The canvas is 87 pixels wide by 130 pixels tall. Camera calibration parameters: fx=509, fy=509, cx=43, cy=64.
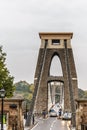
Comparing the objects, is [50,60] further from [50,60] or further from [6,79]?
[6,79]

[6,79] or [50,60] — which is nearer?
[6,79]

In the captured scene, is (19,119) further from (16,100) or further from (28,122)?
(28,122)

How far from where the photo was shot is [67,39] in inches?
4355

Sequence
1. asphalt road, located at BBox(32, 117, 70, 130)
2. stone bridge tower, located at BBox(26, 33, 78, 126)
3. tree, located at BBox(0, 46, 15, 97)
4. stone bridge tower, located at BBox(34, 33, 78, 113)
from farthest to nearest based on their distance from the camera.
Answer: stone bridge tower, located at BBox(34, 33, 78, 113) → stone bridge tower, located at BBox(26, 33, 78, 126) → tree, located at BBox(0, 46, 15, 97) → asphalt road, located at BBox(32, 117, 70, 130)

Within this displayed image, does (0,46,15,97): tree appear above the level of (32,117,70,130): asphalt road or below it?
above

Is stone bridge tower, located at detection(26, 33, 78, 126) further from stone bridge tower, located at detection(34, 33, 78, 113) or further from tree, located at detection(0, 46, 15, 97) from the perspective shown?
tree, located at detection(0, 46, 15, 97)

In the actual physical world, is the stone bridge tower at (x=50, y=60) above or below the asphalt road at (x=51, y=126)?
above

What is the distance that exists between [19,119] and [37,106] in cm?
7133

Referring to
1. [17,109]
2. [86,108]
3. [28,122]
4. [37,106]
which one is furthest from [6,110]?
[37,106]

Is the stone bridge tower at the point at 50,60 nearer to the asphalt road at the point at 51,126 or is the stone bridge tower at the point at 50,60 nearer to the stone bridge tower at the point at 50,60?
the stone bridge tower at the point at 50,60

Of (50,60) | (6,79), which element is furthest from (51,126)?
(50,60)

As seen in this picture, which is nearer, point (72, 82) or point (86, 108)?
point (86, 108)

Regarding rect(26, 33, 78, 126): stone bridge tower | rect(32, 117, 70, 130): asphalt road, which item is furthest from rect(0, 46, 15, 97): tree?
rect(26, 33, 78, 126): stone bridge tower

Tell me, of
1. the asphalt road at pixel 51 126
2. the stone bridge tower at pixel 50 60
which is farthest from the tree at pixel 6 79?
the stone bridge tower at pixel 50 60
